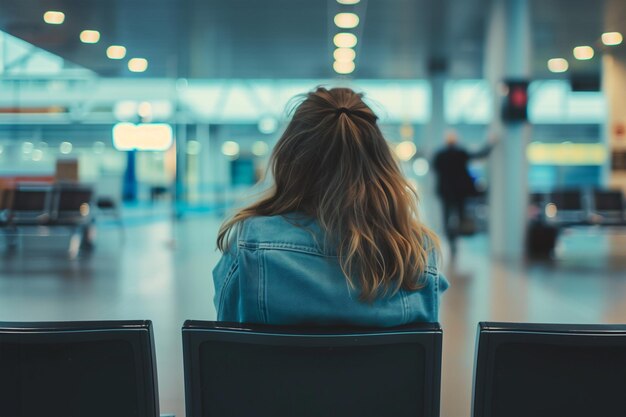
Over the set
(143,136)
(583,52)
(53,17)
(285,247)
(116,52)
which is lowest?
(285,247)

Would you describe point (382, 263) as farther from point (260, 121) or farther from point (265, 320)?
point (260, 121)

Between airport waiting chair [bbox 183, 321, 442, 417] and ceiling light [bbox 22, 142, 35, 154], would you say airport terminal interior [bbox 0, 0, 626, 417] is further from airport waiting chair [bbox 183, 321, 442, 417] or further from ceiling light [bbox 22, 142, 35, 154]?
airport waiting chair [bbox 183, 321, 442, 417]

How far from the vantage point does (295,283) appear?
4.27 feet

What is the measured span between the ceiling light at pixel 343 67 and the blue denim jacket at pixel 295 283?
1369cm

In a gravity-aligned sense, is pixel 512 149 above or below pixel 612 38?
below

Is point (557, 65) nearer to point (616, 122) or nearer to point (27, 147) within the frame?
point (616, 122)

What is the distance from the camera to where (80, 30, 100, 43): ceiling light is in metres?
10.7

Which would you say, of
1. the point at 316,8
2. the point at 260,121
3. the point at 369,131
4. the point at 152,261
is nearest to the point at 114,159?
the point at 152,261

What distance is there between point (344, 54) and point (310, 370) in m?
12.9

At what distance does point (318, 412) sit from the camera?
120cm

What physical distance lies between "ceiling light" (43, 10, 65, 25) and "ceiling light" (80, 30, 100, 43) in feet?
2.34

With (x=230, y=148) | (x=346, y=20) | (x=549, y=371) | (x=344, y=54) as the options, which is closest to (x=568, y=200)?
(x=346, y=20)

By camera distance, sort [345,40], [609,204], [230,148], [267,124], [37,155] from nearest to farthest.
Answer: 1. [37,155]
2. [609,204]
3. [345,40]
4. [267,124]
5. [230,148]

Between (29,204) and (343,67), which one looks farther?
(343,67)
